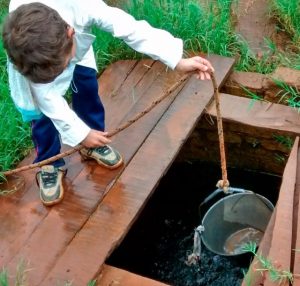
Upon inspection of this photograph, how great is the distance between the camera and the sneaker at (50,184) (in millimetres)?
3364

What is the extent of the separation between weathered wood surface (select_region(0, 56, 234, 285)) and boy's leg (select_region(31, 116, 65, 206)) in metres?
0.06

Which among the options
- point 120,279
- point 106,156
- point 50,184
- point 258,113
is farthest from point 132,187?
point 258,113

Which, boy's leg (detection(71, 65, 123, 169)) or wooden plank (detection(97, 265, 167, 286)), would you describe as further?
boy's leg (detection(71, 65, 123, 169))

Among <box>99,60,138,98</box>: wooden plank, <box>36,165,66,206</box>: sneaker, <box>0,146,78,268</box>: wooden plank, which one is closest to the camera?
<box>0,146,78,268</box>: wooden plank

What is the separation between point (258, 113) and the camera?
375cm

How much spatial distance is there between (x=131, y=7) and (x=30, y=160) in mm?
1352

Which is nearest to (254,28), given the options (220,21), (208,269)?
(220,21)

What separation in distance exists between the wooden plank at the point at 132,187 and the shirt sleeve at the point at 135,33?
78 centimetres

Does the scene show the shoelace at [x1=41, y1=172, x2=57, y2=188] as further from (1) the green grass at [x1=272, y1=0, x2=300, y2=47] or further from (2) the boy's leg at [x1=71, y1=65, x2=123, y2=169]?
(1) the green grass at [x1=272, y1=0, x2=300, y2=47]

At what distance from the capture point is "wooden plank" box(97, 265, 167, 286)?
2930 millimetres

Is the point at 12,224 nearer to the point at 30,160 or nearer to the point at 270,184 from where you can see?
the point at 30,160

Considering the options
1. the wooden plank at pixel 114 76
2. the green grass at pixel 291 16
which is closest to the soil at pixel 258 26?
the green grass at pixel 291 16

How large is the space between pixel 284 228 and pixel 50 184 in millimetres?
1313

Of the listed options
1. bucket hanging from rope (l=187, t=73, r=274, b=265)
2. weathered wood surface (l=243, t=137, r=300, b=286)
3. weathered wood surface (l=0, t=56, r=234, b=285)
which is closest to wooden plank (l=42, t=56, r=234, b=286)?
weathered wood surface (l=0, t=56, r=234, b=285)
